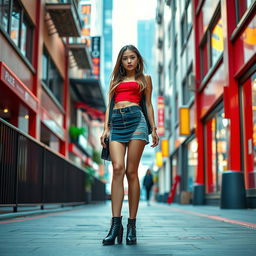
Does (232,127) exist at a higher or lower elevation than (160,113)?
lower

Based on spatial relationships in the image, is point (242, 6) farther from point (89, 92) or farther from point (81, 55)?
point (89, 92)

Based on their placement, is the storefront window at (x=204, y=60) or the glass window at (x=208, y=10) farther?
the storefront window at (x=204, y=60)

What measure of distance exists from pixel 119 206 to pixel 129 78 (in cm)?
122

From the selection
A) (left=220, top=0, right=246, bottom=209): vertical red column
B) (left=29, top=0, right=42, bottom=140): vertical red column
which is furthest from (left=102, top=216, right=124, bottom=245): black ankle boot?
(left=29, top=0, right=42, bottom=140): vertical red column

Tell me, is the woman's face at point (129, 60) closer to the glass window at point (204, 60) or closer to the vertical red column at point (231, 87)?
the vertical red column at point (231, 87)

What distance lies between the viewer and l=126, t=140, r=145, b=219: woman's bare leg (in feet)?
13.4

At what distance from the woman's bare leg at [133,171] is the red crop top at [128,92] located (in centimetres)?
42

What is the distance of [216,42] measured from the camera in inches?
633

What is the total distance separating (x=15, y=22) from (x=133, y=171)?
10.8 meters

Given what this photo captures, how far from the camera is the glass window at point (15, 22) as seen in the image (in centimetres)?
1346

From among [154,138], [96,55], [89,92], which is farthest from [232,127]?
[89,92]

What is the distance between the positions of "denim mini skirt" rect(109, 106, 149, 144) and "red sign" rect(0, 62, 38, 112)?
743 cm

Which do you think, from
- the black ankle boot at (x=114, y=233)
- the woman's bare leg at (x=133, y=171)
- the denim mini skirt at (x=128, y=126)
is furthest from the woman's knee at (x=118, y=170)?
the black ankle boot at (x=114, y=233)

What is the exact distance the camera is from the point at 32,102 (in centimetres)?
1493
